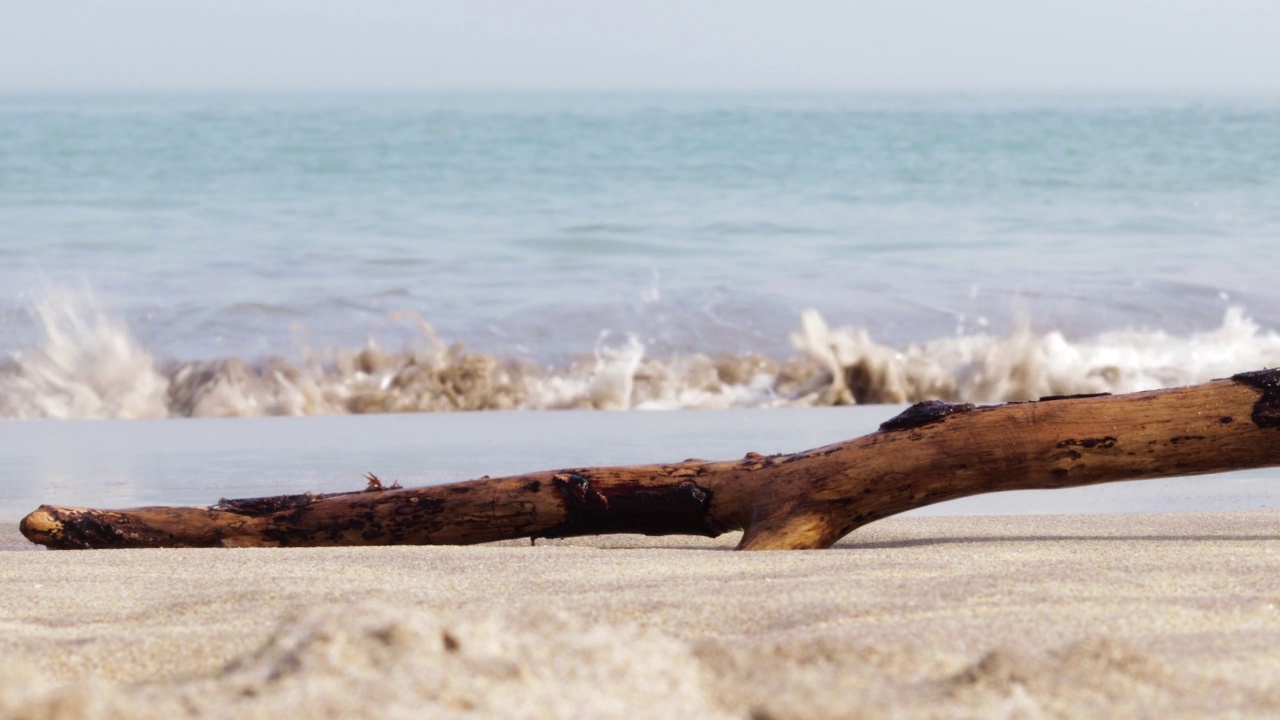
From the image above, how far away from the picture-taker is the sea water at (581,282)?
26.6ft

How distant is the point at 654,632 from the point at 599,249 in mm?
10627

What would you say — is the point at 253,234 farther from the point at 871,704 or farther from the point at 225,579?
the point at 871,704

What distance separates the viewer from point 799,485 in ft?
10.3

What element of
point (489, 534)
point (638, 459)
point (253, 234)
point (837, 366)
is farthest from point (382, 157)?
point (489, 534)

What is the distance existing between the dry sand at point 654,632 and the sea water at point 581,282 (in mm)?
2103

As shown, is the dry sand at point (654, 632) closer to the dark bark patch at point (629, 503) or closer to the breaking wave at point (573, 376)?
the dark bark patch at point (629, 503)

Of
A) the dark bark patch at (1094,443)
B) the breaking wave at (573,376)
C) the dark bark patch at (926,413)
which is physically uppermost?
the dark bark patch at (926,413)

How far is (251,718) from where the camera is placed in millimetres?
1388

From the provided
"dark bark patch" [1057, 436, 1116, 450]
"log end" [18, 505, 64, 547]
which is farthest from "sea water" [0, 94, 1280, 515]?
"dark bark patch" [1057, 436, 1116, 450]

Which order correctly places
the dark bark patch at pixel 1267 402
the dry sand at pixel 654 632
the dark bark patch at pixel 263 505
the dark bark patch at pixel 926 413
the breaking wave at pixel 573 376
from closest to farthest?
the dry sand at pixel 654 632 < the dark bark patch at pixel 1267 402 < the dark bark patch at pixel 926 413 < the dark bark patch at pixel 263 505 < the breaking wave at pixel 573 376

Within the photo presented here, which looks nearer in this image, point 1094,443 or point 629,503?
point 1094,443

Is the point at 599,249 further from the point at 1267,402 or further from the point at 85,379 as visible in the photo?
the point at 1267,402

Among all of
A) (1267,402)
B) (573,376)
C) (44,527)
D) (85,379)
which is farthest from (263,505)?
(85,379)

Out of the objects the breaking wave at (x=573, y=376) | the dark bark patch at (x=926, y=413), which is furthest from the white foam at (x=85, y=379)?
the dark bark patch at (x=926, y=413)
